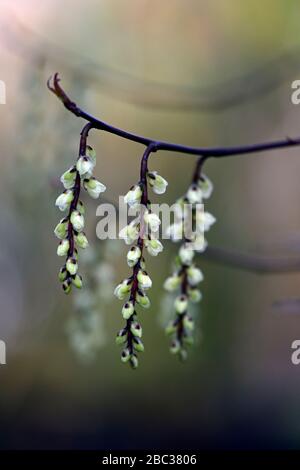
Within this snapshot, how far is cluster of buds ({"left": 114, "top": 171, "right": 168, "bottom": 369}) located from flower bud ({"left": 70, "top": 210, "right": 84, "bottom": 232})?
0.36 ft

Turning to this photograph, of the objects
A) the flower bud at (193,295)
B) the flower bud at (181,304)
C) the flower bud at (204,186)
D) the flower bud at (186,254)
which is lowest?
the flower bud at (181,304)

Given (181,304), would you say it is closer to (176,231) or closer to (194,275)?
(194,275)

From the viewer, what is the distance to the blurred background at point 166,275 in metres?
5.23

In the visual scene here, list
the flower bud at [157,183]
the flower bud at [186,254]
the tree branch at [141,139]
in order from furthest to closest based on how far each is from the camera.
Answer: the flower bud at [186,254] → the flower bud at [157,183] → the tree branch at [141,139]

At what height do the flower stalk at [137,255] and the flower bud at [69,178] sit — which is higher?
the flower bud at [69,178]

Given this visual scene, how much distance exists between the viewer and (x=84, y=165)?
→ 1.09 m

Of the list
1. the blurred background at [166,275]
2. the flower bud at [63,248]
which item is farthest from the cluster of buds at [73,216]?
the blurred background at [166,275]

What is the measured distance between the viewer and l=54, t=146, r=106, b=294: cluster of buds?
3.58 feet

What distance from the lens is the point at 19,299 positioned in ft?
19.9

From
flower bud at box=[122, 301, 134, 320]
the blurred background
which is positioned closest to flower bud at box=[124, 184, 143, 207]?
flower bud at box=[122, 301, 134, 320]

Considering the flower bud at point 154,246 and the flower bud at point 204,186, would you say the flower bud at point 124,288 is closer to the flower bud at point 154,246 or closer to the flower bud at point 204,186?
the flower bud at point 154,246

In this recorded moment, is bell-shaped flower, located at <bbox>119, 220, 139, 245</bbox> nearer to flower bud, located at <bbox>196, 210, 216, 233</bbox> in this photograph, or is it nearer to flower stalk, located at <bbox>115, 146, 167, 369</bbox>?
flower stalk, located at <bbox>115, 146, 167, 369</bbox>

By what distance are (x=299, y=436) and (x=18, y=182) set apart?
4742 millimetres
